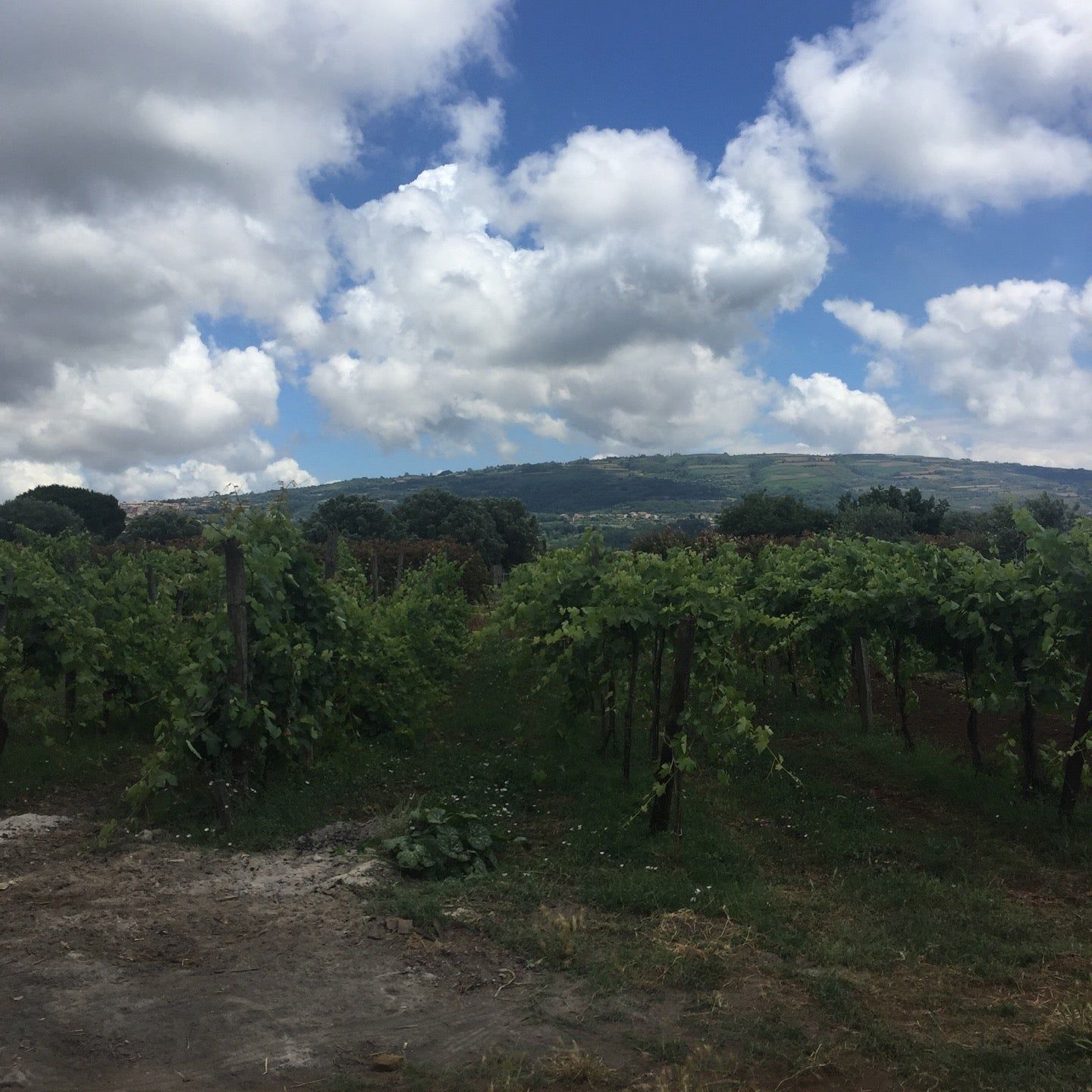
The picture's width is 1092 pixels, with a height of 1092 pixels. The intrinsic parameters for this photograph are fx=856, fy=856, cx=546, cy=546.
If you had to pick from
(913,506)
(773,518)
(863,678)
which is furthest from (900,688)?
(913,506)

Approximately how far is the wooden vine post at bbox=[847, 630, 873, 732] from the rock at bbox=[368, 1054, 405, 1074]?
8.37 meters

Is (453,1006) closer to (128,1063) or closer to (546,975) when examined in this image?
(546,975)

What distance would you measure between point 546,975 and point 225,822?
3591 millimetres

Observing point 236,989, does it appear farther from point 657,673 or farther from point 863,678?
point 863,678

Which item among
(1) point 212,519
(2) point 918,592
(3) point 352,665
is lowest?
(3) point 352,665

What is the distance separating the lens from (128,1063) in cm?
374

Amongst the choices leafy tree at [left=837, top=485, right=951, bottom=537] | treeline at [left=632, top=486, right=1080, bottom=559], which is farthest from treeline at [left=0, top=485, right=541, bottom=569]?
leafy tree at [left=837, top=485, right=951, bottom=537]

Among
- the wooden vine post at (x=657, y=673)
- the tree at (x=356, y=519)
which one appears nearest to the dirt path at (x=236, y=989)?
the wooden vine post at (x=657, y=673)

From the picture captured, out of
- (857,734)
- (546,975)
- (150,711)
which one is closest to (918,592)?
(857,734)

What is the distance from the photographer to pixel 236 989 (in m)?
4.43

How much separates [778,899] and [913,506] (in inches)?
1856

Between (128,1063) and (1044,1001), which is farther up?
(128,1063)

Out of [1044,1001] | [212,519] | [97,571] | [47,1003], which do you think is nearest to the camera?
[47,1003]

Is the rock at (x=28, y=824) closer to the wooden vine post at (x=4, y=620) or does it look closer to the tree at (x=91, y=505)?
the wooden vine post at (x=4, y=620)
